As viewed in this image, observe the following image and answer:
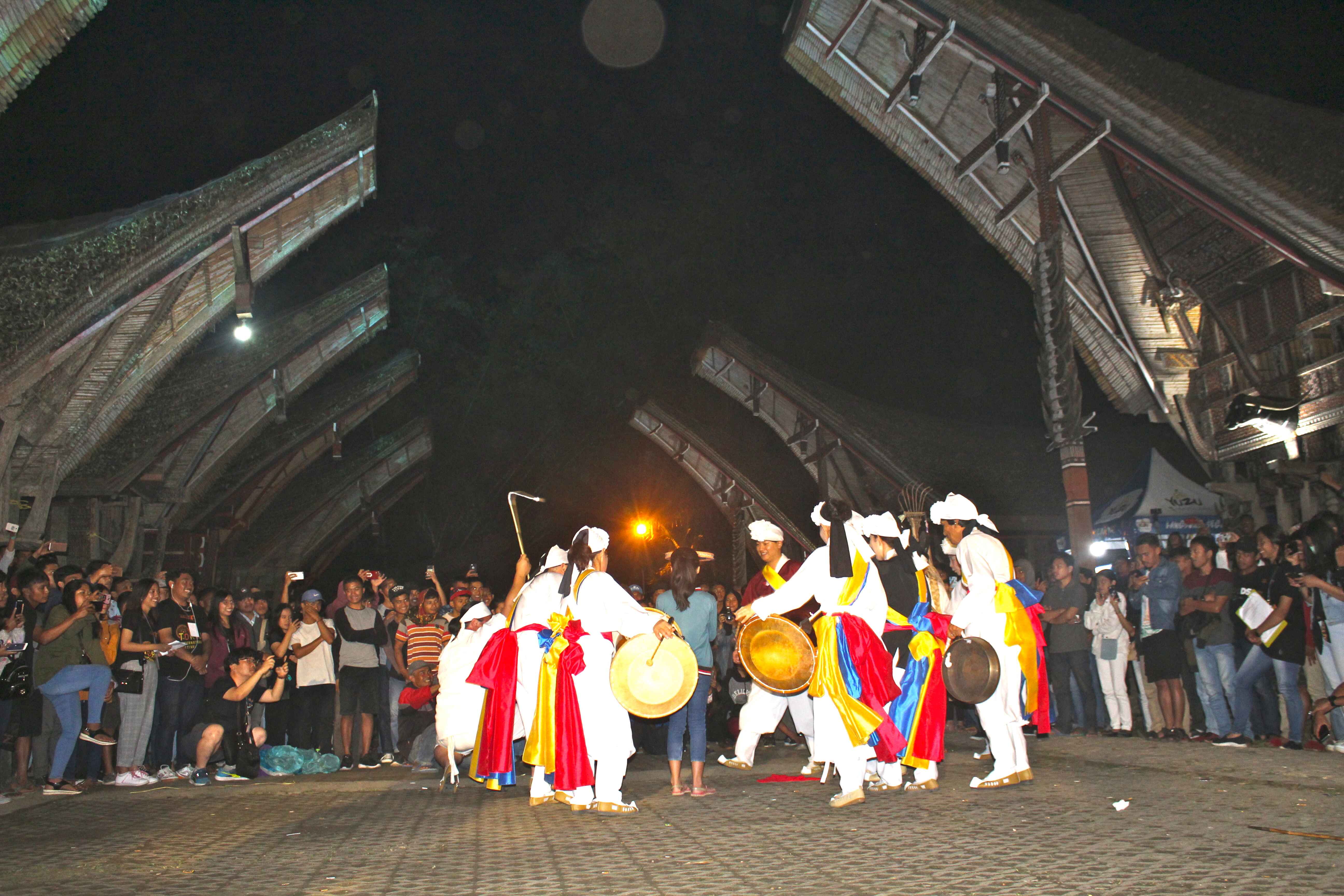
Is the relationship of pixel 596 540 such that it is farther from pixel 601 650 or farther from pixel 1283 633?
pixel 1283 633

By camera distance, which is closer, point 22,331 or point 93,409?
point 22,331

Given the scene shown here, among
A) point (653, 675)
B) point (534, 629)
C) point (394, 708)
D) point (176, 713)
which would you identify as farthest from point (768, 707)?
point (176, 713)

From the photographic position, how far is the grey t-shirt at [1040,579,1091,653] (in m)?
10.3

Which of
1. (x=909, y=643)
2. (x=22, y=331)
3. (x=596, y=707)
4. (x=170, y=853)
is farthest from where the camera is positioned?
(x=22, y=331)

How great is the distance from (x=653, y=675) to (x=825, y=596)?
126 centimetres

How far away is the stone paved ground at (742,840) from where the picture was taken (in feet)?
13.7

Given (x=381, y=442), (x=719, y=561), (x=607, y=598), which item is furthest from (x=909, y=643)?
(x=381, y=442)

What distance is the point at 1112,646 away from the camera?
10016 millimetres

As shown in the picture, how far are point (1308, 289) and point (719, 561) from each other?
751 inches

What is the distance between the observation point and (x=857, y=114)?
15.9 metres

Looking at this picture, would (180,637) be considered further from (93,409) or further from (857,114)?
(857,114)

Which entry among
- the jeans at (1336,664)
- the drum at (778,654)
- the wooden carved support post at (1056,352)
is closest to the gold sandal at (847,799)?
the drum at (778,654)

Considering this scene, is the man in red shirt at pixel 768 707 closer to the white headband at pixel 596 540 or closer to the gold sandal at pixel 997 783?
the white headband at pixel 596 540

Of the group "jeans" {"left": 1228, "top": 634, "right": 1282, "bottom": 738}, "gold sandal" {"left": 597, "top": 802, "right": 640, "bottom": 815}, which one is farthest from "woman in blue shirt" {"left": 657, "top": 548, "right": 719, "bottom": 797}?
"jeans" {"left": 1228, "top": 634, "right": 1282, "bottom": 738}
